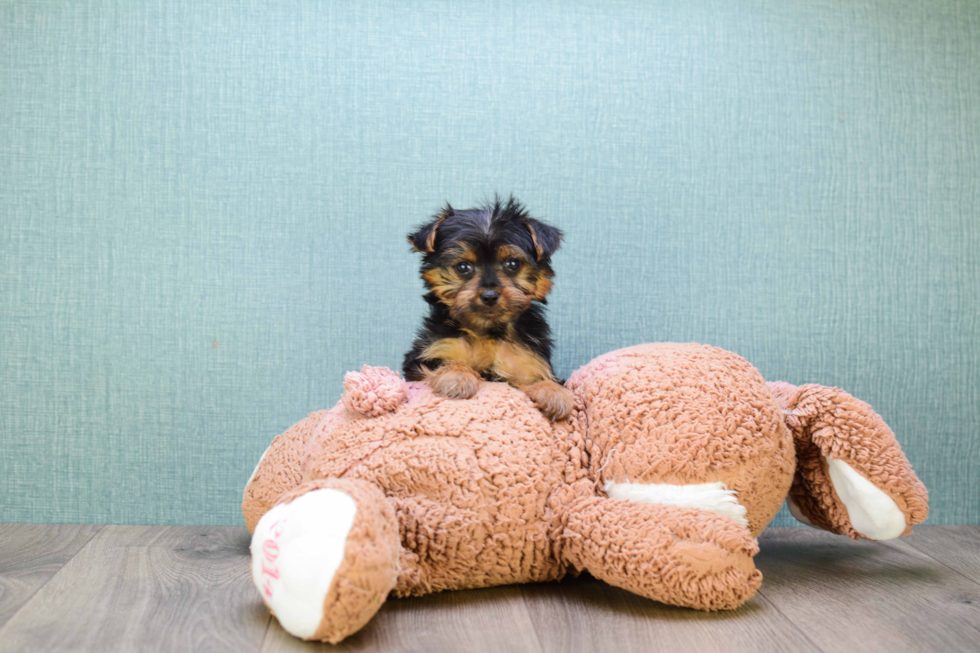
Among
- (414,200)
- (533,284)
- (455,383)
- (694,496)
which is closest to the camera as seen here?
(694,496)

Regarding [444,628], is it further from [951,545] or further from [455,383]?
[951,545]

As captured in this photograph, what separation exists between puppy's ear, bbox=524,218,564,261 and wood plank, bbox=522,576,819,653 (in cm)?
81

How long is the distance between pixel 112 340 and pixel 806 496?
2098 millimetres

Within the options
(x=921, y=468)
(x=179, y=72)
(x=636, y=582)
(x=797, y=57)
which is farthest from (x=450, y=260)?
(x=921, y=468)

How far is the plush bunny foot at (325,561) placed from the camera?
1268 millimetres

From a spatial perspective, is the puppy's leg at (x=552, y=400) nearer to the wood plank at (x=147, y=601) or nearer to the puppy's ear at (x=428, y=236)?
the puppy's ear at (x=428, y=236)

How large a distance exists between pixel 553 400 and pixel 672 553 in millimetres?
452

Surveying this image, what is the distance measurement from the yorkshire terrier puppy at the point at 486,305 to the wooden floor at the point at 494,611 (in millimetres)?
473

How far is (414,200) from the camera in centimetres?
232

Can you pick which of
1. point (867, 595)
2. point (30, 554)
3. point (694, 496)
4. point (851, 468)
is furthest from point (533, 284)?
point (30, 554)

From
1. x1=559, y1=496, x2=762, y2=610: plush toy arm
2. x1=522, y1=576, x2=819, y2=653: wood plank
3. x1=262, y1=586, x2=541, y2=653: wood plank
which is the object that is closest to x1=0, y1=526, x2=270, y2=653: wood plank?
x1=262, y1=586, x2=541, y2=653: wood plank

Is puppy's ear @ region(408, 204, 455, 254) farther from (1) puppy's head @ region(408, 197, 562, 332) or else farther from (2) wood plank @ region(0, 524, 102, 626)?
(2) wood plank @ region(0, 524, 102, 626)

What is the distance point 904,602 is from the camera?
1.68 m

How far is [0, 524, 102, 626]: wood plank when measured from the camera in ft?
5.38
